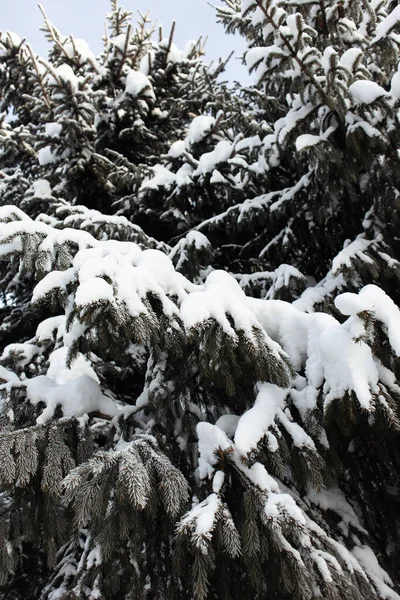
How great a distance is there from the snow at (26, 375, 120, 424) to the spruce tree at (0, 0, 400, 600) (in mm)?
10

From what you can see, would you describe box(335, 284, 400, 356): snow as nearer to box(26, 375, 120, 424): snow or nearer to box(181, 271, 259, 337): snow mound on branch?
box(181, 271, 259, 337): snow mound on branch

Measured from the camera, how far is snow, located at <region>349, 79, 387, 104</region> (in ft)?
8.64

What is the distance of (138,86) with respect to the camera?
5.11 m

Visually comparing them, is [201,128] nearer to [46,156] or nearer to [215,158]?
[215,158]

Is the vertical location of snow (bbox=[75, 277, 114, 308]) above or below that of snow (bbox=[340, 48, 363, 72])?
below

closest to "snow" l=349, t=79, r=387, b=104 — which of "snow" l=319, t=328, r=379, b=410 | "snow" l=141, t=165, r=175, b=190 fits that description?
"snow" l=319, t=328, r=379, b=410

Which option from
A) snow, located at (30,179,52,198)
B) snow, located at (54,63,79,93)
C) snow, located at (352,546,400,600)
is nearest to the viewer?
snow, located at (352,546,400,600)

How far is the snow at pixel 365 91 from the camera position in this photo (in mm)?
2633

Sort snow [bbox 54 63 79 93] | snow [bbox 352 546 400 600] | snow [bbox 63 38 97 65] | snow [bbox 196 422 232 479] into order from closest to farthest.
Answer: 1. snow [bbox 196 422 232 479]
2. snow [bbox 352 546 400 600]
3. snow [bbox 54 63 79 93]
4. snow [bbox 63 38 97 65]

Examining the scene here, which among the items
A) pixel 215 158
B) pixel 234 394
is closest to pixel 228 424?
pixel 234 394

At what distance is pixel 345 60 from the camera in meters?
2.81

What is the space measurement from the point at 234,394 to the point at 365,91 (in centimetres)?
214

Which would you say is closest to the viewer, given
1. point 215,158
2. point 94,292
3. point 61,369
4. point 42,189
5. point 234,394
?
point 94,292

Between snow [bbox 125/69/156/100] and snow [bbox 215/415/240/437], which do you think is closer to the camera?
snow [bbox 215/415/240/437]
